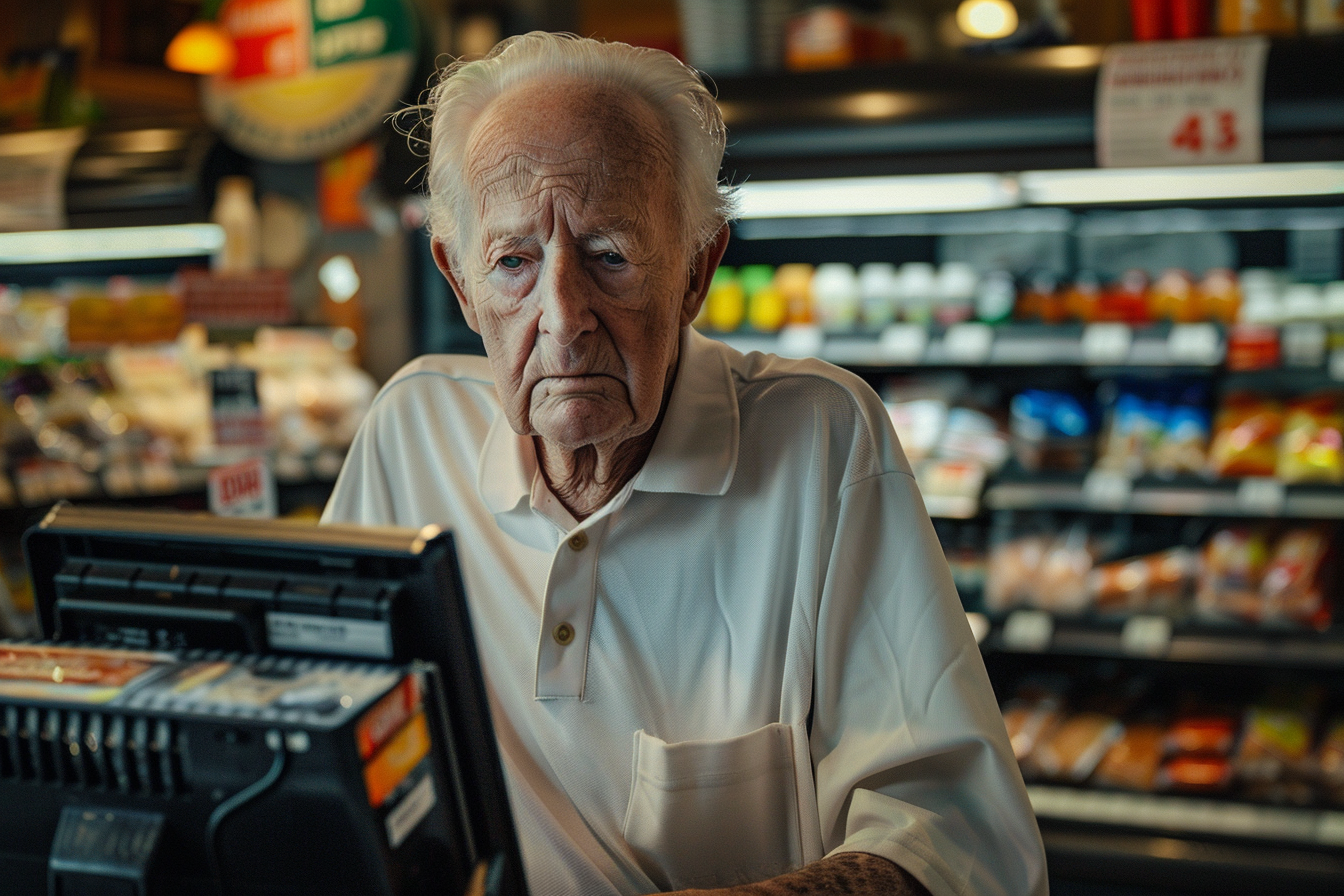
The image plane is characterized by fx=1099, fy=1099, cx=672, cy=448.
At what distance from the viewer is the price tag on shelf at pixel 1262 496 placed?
9.55 ft

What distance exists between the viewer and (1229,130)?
250cm

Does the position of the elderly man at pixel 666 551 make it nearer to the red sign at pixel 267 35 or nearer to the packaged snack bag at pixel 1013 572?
the packaged snack bag at pixel 1013 572

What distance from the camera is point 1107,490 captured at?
3.06 metres

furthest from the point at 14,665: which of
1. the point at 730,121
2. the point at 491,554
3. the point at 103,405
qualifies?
the point at 103,405

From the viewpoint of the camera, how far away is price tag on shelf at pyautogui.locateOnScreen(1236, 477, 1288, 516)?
2912 mm

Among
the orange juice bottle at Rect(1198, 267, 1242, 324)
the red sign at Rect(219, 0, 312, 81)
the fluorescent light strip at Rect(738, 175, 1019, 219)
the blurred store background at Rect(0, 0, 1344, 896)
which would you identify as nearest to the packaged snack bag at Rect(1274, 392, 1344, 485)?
the blurred store background at Rect(0, 0, 1344, 896)

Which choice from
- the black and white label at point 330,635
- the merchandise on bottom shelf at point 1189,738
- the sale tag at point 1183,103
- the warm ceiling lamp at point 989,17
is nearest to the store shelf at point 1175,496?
the merchandise on bottom shelf at point 1189,738

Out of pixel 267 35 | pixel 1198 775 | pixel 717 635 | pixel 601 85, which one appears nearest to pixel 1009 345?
pixel 1198 775

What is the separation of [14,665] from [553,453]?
0.64 m

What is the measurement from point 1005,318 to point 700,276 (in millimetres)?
2134

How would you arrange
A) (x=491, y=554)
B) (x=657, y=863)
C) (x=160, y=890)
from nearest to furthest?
(x=160, y=890)
(x=657, y=863)
(x=491, y=554)

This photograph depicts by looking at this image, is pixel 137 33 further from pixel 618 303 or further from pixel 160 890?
pixel 160 890

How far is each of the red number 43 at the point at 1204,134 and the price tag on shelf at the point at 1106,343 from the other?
0.65 meters

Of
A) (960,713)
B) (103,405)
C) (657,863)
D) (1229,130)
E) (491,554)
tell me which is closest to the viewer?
(960,713)
